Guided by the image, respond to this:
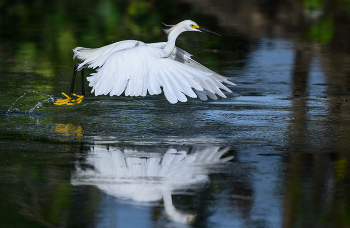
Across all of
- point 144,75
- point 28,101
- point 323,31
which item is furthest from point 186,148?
point 323,31

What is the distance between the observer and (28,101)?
953cm

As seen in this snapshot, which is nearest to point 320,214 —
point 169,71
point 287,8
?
point 169,71

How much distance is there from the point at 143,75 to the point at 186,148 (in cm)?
124

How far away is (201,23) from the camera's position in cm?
1967

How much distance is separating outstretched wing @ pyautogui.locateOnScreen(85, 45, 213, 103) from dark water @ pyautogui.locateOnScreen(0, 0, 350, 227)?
60cm

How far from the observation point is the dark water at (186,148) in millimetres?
5059

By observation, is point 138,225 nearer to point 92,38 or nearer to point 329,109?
point 329,109

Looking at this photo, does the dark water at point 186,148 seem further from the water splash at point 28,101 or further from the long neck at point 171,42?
the long neck at point 171,42

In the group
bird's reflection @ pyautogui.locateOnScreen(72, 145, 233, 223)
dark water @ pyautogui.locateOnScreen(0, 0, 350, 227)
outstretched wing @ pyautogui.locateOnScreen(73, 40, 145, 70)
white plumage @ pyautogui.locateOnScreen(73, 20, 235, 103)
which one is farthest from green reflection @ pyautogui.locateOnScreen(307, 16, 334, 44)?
bird's reflection @ pyautogui.locateOnScreen(72, 145, 233, 223)

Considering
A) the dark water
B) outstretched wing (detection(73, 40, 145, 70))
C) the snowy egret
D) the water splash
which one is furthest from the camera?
the water splash

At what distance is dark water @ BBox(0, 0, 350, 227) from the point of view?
5059 millimetres

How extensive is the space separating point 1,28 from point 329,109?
39.9 feet

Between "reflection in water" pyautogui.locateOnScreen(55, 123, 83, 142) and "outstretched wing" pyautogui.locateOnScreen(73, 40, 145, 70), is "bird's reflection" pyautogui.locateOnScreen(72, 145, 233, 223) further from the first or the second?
"outstretched wing" pyautogui.locateOnScreen(73, 40, 145, 70)

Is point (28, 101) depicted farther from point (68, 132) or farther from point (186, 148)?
point (186, 148)
